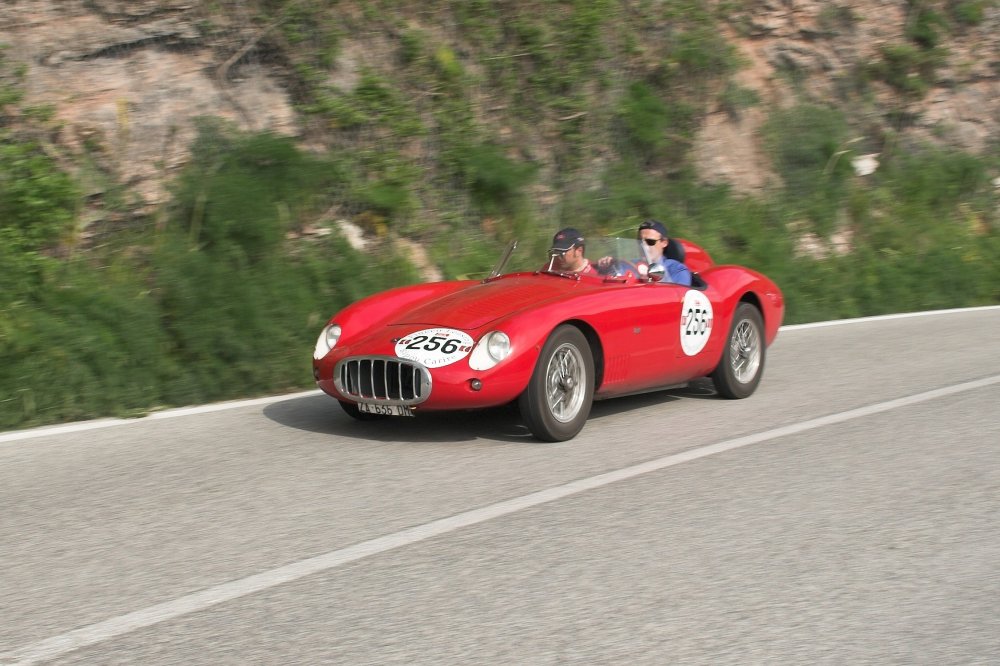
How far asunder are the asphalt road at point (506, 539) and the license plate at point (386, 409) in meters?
0.19

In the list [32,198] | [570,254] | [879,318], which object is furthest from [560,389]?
[879,318]

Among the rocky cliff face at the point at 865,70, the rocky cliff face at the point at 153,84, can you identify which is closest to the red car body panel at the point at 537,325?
the rocky cliff face at the point at 153,84

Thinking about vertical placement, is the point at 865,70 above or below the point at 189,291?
above

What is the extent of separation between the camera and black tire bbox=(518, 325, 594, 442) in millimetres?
6777

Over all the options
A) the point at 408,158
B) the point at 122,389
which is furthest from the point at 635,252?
the point at 408,158

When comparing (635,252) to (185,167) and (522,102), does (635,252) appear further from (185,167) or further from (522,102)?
(522,102)

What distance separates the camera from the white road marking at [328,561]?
3.79m

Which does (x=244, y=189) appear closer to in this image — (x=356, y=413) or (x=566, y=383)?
(x=356, y=413)

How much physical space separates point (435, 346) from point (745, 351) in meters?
2.98

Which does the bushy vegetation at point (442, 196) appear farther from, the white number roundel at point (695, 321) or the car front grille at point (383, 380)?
the white number roundel at point (695, 321)

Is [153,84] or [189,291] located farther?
[153,84]

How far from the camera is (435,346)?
673 centimetres

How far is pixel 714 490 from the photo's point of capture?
579cm

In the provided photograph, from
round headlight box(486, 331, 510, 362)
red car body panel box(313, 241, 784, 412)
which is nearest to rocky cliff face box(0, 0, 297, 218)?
red car body panel box(313, 241, 784, 412)
